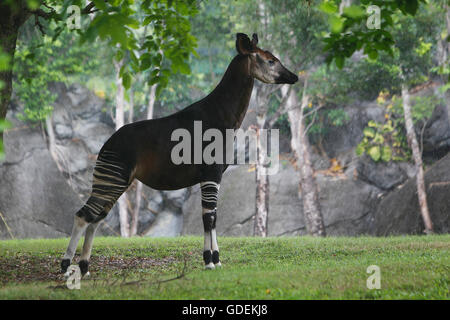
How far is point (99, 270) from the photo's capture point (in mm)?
7012

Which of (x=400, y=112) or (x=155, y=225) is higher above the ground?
(x=400, y=112)

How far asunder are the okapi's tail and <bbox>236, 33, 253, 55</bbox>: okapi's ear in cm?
217

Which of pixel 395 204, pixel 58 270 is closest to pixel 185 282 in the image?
pixel 58 270

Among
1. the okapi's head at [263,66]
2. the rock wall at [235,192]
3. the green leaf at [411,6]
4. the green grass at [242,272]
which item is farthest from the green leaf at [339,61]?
the rock wall at [235,192]

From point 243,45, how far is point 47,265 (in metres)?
4.37

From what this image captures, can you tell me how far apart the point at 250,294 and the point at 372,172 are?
17.1 m

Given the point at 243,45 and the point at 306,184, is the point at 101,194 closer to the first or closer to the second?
the point at 243,45

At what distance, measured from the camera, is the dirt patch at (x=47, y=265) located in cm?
663

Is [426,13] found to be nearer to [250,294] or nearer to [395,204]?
[395,204]

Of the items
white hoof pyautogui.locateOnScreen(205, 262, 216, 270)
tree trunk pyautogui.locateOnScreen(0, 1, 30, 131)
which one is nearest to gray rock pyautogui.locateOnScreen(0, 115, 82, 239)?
tree trunk pyautogui.locateOnScreen(0, 1, 30, 131)

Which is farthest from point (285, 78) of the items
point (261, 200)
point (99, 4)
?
point (261, 200)

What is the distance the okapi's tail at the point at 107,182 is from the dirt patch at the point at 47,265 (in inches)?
43.0

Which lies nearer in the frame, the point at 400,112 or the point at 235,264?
the point at 235,264
